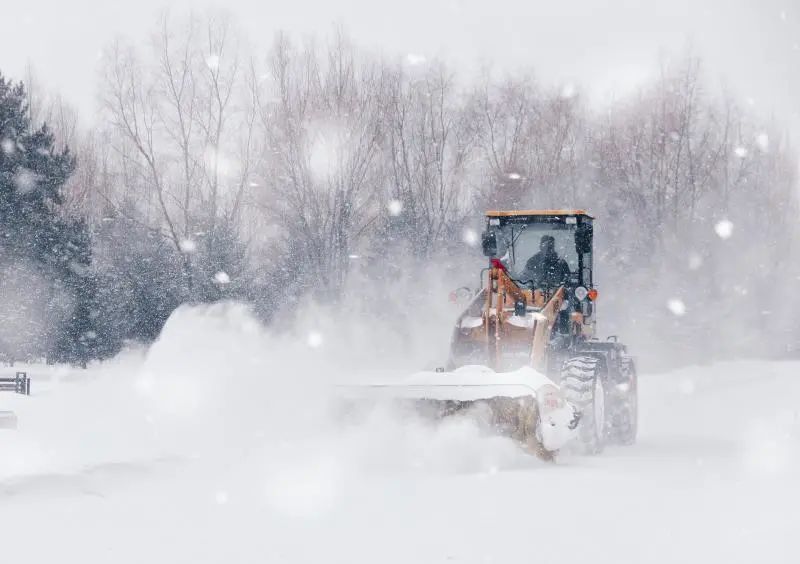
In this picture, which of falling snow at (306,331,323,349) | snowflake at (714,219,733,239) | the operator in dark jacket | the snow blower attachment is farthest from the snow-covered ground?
snowflake at (714,219,733,239)

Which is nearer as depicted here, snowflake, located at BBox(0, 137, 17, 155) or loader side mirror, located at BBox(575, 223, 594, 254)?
loader side mirror, located at BBox(575, 223, 594, 254)

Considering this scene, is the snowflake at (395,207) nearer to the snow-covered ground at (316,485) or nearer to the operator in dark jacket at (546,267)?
the snow-covered ground at (316,485)

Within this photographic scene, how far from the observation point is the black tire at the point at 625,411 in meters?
13.6

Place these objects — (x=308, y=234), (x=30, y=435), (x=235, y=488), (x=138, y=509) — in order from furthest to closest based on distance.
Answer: (x=308, y=234) < (x=30, y=435) < (x=235, y=488) < (x=138, y=509)

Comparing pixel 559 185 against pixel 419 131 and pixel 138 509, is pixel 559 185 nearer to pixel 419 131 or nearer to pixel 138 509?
pixel 419 131

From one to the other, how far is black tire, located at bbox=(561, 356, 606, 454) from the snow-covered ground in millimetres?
311

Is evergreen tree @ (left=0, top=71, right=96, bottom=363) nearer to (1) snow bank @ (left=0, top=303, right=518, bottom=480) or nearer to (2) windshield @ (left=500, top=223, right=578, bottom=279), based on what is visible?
(1) snow bank @ (left=0, top=303, right=518, bottom=480)

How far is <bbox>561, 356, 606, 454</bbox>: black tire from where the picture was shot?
11.7 m

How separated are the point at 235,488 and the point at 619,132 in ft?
132

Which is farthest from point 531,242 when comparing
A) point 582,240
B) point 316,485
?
point 316,485

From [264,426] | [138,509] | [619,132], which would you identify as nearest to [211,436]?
[264,426]

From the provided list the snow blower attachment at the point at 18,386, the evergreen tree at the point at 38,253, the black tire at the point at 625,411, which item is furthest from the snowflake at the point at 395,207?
the black tire at the point at 625,411

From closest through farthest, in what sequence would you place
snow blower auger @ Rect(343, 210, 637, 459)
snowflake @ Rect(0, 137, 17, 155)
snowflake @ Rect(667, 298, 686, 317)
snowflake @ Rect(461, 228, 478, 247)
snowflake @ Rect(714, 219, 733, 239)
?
snow blower auger @ Rect(343, 210, 637, 459) → snowflake @ Rect(0, 137, 17, 155) → snowflake @ Rect(461, 228, 478, 247) → snowflake @ Rect(667, 298, 686, 317) → snowflake @ Rect(714, 219, 733, 239)

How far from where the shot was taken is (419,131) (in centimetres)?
4409
